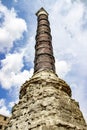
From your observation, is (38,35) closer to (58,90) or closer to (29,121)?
(58,90)

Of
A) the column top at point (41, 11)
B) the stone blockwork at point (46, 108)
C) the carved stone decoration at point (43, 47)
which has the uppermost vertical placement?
the column top at point (41, 11)

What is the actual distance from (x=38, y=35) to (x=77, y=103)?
4.59m

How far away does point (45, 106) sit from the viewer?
750cm

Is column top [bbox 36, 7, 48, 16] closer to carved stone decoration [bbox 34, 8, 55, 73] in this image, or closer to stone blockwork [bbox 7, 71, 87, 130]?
carved stone decoration [bbox 34, 8, 55, 73]

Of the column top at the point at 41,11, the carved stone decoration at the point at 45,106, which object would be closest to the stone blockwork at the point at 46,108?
the carved stone decoration at the point at 45,106

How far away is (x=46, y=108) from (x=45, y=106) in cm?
10

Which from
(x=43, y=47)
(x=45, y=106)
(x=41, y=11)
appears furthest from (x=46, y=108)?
(x=41, y=11)

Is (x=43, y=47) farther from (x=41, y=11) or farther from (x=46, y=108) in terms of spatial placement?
(x=46, y=108)

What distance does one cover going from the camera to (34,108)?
7.65 meters

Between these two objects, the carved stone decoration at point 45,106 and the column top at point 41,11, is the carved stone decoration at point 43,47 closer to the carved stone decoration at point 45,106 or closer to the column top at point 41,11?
the carved stone decoration at point 45,106

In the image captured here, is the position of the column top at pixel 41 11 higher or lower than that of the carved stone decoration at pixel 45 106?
higher

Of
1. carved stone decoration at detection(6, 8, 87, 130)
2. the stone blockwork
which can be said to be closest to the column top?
carved stone decoration at detection(6, 8, 87, 130)

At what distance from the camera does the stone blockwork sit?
6.98 m

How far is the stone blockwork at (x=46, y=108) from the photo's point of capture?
6.98 metres
